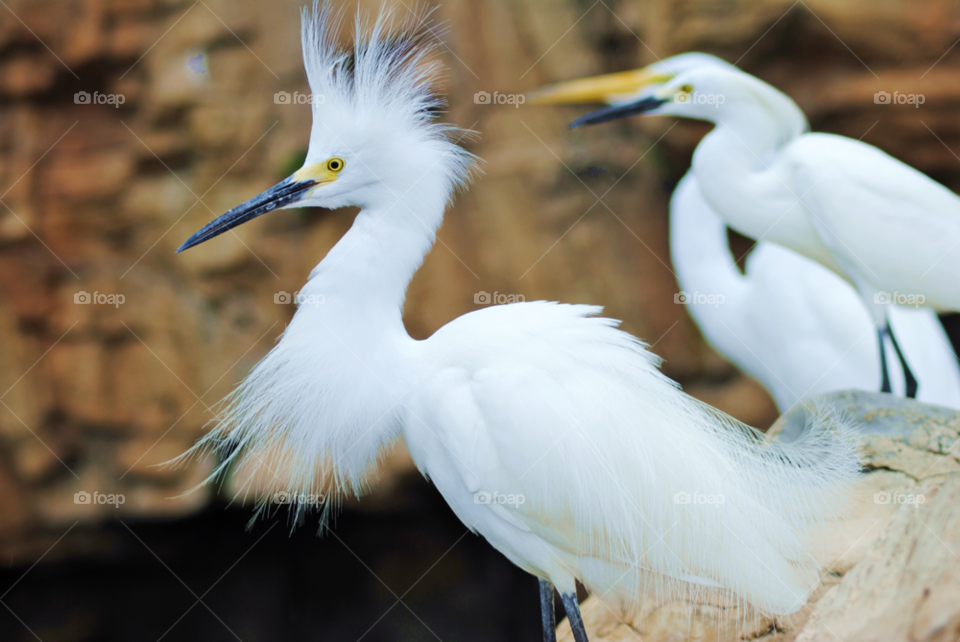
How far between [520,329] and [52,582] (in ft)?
A: 8.89

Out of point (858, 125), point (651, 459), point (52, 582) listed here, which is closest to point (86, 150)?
point (52, 582)

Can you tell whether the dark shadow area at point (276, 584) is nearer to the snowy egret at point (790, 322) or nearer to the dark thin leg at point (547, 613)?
the snowy egret at point (790, 322)

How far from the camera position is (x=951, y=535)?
1.16m

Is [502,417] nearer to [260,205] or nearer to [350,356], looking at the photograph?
[350,356]

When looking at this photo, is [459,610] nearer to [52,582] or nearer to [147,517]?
[147,517]

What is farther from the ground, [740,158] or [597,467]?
[740,158]
